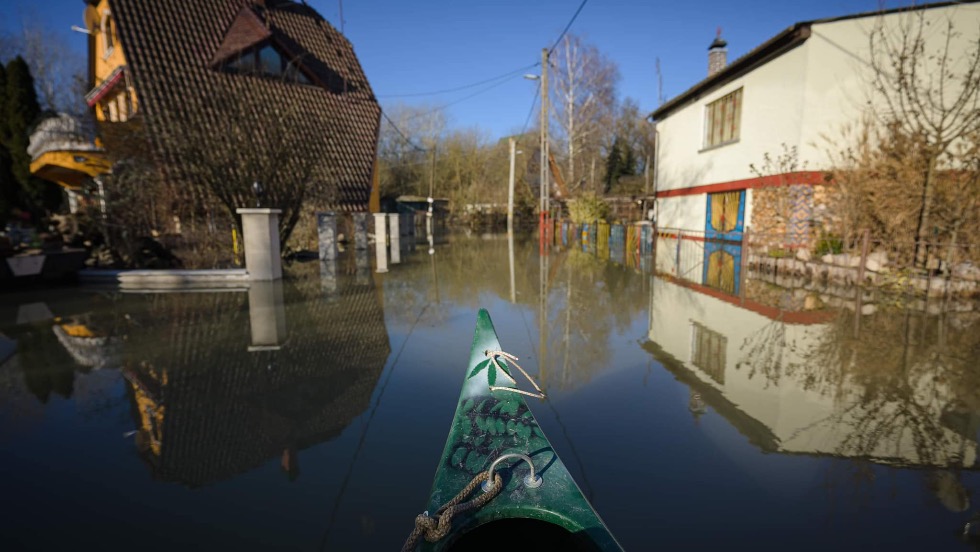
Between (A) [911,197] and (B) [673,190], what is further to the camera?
(B) [673,190]

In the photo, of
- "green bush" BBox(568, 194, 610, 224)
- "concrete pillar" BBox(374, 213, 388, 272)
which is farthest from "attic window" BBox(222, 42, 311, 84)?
"green bush" BBox(568, 194, 610, 224)

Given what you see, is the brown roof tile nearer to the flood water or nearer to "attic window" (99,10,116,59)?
"attic window" (99,10,116,59)

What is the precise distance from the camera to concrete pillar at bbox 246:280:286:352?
570 cm

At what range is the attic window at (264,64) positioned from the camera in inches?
624

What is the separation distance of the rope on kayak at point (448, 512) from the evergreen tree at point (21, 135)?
2660 centimetres

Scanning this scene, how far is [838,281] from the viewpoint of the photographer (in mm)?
9469

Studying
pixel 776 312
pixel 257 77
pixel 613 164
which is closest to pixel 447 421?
pixel 776 312

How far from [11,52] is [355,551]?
41.3m

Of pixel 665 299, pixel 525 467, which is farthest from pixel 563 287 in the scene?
pixel 525 467

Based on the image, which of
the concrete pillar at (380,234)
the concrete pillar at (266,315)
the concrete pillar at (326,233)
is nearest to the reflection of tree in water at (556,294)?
the concrete pillar at (266,315)

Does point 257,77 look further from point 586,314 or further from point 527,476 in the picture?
point 527,476

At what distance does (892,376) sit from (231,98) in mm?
12941

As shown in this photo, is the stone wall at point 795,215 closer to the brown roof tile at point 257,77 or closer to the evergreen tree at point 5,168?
the brown roof tile at point 257,77

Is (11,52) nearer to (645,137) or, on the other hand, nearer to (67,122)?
(67,122)
